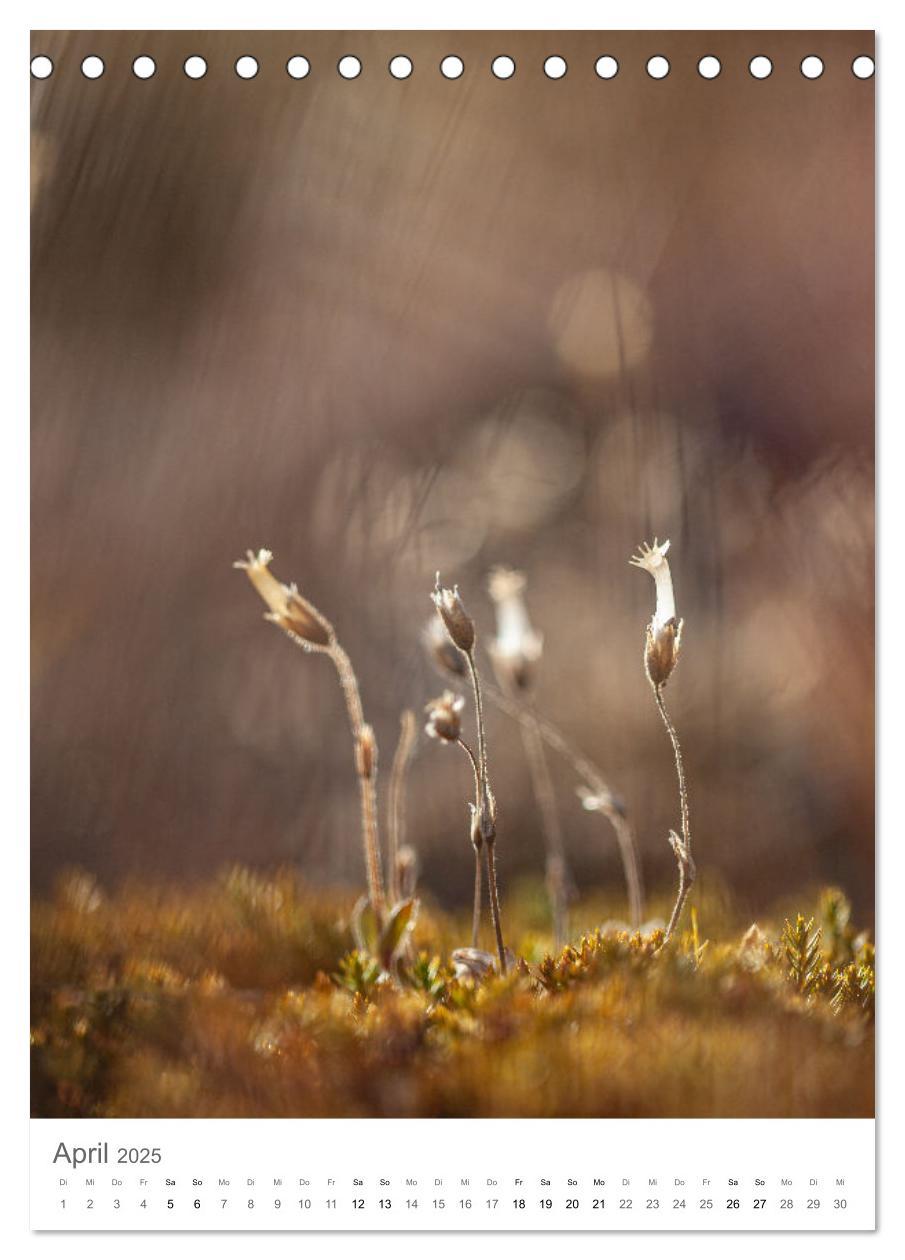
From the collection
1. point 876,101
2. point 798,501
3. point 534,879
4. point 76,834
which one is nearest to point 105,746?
point 76,834

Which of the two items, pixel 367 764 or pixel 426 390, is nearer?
pixel 367 764

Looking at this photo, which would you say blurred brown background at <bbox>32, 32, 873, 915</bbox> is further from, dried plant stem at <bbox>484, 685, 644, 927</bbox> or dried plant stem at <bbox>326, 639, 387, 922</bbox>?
dried plant stem at <bbox>326, 639, 387, 922</bbox>

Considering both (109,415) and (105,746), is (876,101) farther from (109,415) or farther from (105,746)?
(105,746)

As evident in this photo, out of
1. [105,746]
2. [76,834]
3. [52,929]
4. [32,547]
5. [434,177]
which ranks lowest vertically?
[52,929]

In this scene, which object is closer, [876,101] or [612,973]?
[612,973]
